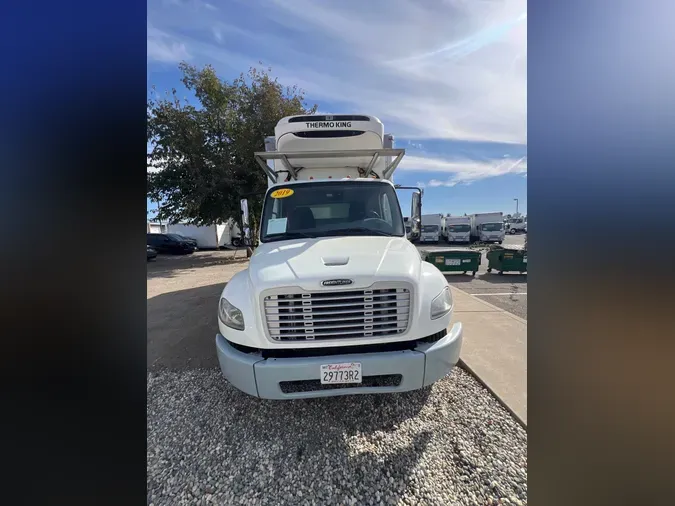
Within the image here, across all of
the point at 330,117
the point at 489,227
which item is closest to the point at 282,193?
the point at 330,117

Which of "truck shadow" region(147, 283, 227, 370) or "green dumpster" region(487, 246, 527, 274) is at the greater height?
"green dumpster" region(487, 246, 527, 274)

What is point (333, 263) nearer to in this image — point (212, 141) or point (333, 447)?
point (333, 447)

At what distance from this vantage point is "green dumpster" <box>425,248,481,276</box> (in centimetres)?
1097

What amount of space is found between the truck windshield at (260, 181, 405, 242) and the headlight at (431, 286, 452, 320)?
115 centimetres

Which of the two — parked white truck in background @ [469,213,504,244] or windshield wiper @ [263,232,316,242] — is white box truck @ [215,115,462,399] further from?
parked white truck in background @ [469,213,504,244]

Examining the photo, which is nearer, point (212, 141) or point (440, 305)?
point (440, 305)

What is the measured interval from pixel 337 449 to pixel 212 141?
1651 cm

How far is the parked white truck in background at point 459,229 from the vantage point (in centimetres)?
2902

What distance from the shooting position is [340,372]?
229cm

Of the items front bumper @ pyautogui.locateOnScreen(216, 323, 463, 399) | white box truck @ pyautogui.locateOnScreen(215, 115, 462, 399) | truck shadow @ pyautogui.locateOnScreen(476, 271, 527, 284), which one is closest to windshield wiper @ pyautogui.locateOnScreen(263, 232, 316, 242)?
white box truck @ pyautogui.locateOnScreen(215, 115, 462, 399)

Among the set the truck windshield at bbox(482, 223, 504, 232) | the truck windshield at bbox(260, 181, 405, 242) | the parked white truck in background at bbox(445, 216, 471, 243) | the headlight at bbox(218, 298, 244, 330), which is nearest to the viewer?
the headlight at bbox(218, 298, 244, 330)

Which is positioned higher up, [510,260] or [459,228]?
[459,228]
